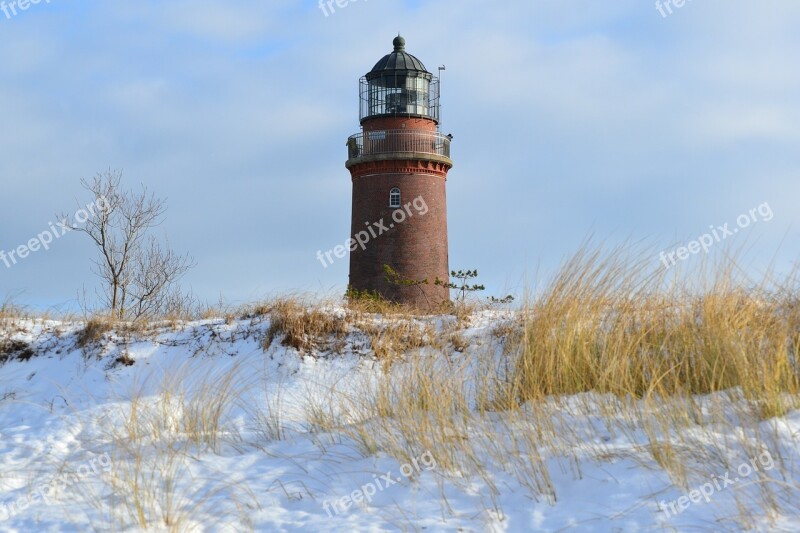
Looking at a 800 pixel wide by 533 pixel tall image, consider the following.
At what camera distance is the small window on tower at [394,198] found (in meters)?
23.7

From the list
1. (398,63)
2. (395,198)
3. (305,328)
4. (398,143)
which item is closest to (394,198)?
(395,198)

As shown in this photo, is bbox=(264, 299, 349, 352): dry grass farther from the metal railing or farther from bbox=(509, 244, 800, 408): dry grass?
the metal railing

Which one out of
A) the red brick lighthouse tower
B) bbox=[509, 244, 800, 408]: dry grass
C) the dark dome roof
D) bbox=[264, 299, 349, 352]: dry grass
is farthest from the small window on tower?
bbox=[509, 244, 800, 408]: dry grass

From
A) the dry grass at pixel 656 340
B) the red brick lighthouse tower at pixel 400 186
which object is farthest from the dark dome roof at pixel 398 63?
the dry grass at pixel 656 340

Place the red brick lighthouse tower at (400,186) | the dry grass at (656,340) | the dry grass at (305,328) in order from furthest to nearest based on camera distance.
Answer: the red brick lighthouse tower at (400,186) → the dry grass at (305,328) → the dry grass at (656,340)

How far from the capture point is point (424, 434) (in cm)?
546

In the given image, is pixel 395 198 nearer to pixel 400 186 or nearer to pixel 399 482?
pixel 400 186

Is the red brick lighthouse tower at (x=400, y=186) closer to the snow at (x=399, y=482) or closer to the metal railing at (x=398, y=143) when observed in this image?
the metal railing at (x=398, y=143)

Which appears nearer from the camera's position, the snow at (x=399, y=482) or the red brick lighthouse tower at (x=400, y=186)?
the snow at (x=399, y=482)

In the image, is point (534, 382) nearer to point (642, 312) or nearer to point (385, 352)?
point (642, 312)

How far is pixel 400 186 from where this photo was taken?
23.7m

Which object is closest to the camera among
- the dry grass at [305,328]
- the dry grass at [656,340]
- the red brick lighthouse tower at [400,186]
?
the dry grass at [656,340]

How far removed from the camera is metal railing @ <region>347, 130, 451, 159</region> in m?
23.6

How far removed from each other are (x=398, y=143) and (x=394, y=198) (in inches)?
68.4
